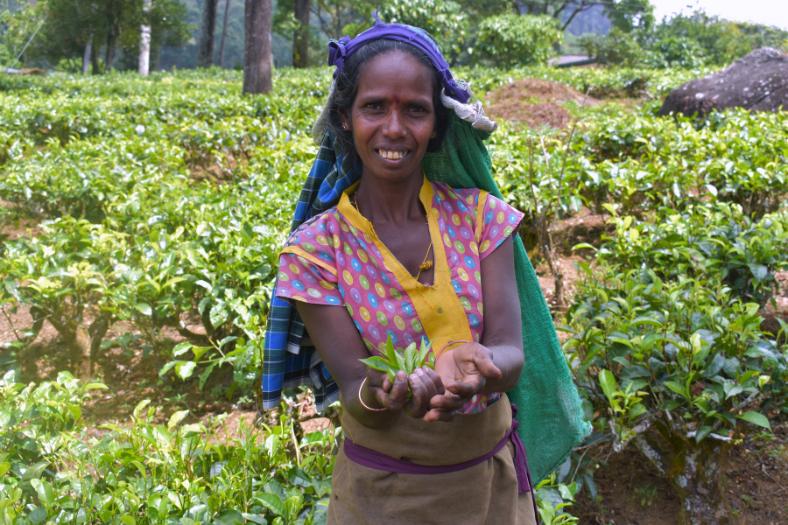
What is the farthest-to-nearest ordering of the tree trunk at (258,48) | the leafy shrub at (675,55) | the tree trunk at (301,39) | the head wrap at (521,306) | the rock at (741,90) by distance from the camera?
the tree trunk at (301,39)
the leafy shrub at (675,55)
the tree trunk at (258,48)
the rock at (741,90)
the head wrap at (521,306)

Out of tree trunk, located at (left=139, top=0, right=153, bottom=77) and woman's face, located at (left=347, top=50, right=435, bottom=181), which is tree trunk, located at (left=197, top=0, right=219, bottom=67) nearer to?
tree trunk, located at (left=139, top=0, right=153, bottom=77)

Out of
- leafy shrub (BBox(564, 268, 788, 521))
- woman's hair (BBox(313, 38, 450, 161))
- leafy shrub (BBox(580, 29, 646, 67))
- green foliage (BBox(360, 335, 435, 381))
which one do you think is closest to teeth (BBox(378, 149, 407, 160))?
woman's hair (BBox(313, 38, 450, 161))

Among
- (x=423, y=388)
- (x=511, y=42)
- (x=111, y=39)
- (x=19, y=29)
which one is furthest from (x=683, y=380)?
(x=19, y=29)

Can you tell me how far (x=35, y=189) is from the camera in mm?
4809

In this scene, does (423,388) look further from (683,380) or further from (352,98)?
(683,380)

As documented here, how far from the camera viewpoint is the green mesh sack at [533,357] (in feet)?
5.13

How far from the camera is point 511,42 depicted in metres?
18.1

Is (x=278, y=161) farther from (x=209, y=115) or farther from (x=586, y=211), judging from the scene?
(x=209, y=115)

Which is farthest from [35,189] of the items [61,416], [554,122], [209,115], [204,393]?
[554,122]

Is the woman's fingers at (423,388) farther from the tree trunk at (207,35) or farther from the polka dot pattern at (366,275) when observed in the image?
the tree trunk at (207,35)

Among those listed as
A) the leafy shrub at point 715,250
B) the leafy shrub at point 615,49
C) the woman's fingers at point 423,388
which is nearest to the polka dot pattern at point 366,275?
the woman's fingers at point 423,388

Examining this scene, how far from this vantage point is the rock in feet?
26.8

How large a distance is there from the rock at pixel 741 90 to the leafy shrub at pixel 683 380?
249 inches

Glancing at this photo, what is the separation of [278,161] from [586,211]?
2.31 meters
